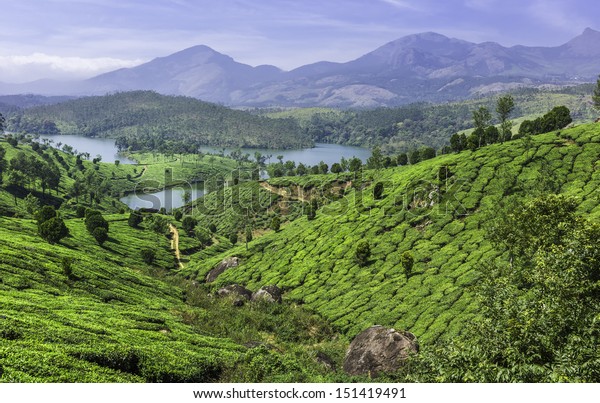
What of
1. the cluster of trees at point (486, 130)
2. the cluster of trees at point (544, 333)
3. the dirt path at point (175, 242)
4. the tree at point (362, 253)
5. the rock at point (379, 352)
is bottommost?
the dirt path at point (175, 242)

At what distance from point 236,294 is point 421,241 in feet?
104

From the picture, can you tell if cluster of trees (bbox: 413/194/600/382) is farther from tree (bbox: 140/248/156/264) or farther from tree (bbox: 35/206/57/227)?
tree (bbox: 35/206/57/227)

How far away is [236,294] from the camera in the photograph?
6109cm

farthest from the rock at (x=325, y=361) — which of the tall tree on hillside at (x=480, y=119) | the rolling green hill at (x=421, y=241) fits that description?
the tall tree on hillside at (x=480, y=119)

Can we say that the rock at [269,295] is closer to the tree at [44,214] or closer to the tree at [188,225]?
the tree at [44,214]

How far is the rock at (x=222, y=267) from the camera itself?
81006mm

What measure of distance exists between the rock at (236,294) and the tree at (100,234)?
115 ft

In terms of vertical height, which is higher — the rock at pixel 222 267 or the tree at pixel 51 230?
the tree at pixel 51 230

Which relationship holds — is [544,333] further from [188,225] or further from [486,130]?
[188,225]

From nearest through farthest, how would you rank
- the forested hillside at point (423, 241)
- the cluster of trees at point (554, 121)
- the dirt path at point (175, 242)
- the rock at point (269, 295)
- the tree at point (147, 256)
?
the forested hillside at point (423, 241) → the rock at point (269, 295) → the tree at point (147, 256) → the cluster of trees at point (554, 121) → the dirt path at point (175, 242)

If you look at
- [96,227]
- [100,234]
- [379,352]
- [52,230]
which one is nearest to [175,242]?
[96,227]

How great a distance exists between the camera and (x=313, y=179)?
14112cm

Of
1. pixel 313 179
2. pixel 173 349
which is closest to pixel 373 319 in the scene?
pixel 173 349
